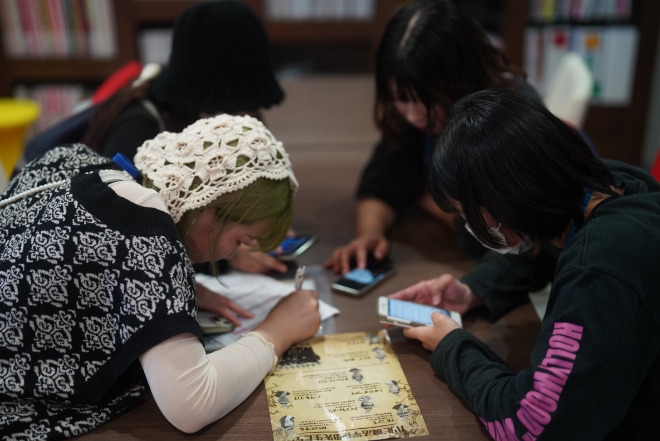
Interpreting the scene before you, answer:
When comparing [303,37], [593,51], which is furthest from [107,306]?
[593,51]

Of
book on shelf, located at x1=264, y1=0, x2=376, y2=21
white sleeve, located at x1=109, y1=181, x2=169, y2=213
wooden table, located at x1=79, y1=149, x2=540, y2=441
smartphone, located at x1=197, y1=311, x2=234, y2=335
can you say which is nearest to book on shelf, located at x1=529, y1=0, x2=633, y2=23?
book on shelf, located at x1=264, y1=0, x2=376, y2=21

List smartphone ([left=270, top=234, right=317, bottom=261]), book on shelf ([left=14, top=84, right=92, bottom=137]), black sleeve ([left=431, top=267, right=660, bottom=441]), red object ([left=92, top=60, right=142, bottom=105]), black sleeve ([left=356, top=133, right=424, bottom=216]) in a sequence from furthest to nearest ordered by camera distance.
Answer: book on shelf ([left=14, top=84, right=92, bottom=137]) < red object ([left=92, top=60, right=142, bottom=105]) < black sleeve ([left=356, top=133, right=424, bottom=216]) < smartphone ([left=270, top=234, right=317, bottom=261]) < black sleeve ([left=431, top=267, right=660, bottom=441])

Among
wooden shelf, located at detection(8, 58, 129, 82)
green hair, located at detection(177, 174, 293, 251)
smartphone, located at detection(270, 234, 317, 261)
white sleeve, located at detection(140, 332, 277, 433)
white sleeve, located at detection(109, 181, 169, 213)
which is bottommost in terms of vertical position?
smartphone, located at detection(270, 234, 317, 261)

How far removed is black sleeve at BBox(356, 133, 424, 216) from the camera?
66.4 inches

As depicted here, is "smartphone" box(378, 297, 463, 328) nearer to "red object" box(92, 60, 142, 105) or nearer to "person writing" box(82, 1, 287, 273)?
"person writing" box(82, 1, 287, 273)

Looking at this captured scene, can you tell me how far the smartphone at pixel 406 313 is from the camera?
114 cm

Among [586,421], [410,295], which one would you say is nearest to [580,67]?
Result: [410,295]

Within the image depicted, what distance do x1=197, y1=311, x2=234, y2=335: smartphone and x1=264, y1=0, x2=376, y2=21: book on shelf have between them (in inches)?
77.7

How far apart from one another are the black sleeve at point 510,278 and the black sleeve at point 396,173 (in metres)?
0.46

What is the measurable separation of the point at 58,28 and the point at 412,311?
2.42 m

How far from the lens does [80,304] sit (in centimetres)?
90

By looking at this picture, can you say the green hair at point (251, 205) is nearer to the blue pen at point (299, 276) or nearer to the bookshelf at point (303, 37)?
the blue pen at point (299, 276)

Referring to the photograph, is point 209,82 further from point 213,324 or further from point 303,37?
point 303,37

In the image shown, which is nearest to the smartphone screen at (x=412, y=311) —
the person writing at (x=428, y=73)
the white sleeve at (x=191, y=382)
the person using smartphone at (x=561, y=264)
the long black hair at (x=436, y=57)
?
the person using smartphone at (x=561, y=264)
